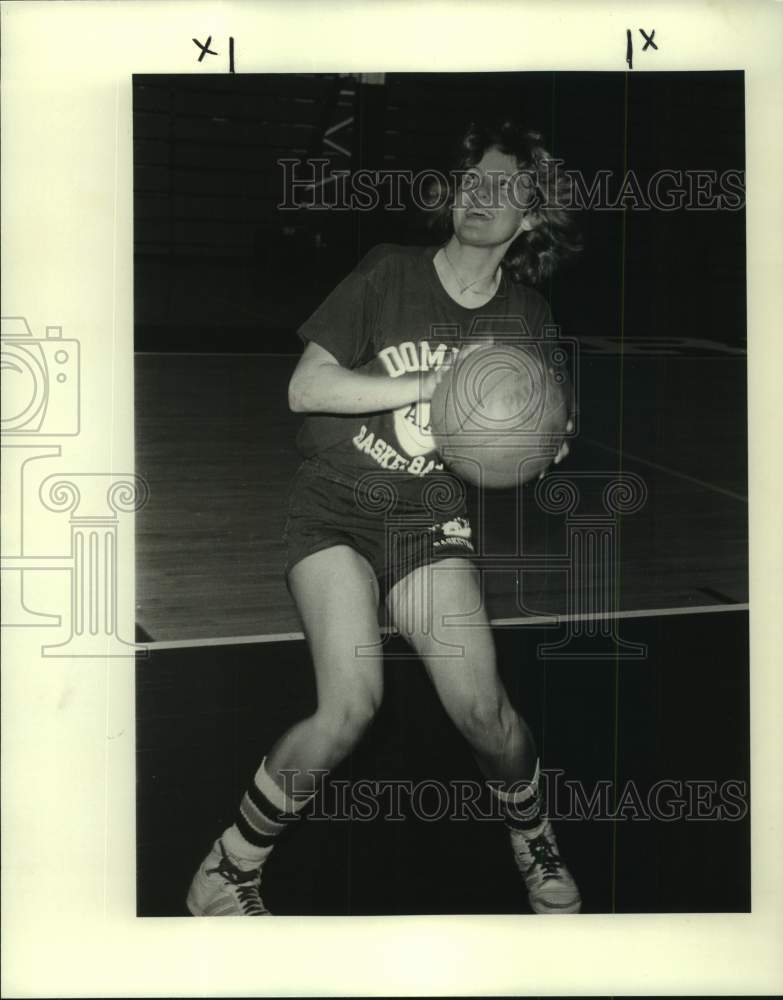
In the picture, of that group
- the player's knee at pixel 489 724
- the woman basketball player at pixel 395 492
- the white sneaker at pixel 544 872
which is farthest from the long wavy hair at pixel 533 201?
the white sneaker at pixel 544 872

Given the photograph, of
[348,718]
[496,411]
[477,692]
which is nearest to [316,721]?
[348,718]

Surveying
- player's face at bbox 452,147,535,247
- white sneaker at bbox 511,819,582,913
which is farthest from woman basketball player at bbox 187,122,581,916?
white sneaker at bbox 511,819,582,913

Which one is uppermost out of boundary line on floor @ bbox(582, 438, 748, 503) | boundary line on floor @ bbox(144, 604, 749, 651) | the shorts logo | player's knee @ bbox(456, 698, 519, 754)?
boundary line on floor @ bbox(582, 438, 748, 503)

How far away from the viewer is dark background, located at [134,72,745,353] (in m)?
2.44

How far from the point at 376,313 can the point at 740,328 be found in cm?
74

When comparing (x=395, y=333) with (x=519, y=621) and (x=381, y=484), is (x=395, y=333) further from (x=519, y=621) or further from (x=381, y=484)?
(x=519, y=621)

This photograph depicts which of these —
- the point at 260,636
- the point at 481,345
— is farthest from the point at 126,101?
the point at 260,636

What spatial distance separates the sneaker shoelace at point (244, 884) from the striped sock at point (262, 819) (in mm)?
17

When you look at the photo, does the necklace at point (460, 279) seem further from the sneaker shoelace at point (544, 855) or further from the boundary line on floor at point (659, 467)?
the sneaker shoelace at point (544, 855)

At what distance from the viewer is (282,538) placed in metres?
2.48

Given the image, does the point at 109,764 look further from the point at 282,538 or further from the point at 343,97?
the point at 343,97

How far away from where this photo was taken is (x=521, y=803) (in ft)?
8.21

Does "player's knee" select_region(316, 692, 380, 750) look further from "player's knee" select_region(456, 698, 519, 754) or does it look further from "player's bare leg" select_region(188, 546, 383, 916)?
"player's knee" select_region(456, 698, 519, 754)

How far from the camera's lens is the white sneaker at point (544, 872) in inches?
98.7
